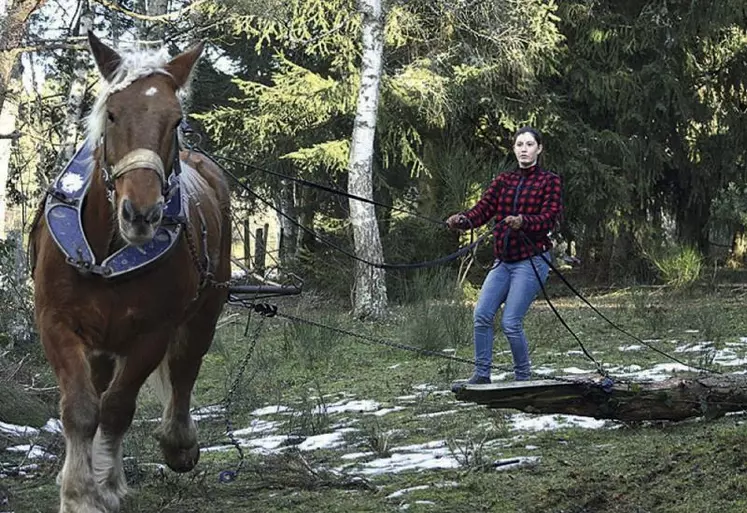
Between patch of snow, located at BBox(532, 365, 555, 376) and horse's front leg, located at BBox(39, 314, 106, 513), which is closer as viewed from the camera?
horse's front leg, located at BBox(39, 314, 106, 513)

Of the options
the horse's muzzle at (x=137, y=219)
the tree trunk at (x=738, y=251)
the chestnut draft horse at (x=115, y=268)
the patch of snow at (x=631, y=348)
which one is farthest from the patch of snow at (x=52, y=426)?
the tree trunk at (x=738, y=251)

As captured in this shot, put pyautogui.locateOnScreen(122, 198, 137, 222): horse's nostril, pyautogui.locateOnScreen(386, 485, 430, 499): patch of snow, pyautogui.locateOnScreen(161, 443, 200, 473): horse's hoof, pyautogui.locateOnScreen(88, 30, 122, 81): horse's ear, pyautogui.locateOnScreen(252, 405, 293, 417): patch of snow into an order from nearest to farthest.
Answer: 1. pyautogui.locateOnScreen(122, 198, 137, 222): horse's nostril
2. pyautogui.locateOnScreen(88, 30, 122, 81): horse's ear
3. pyautogui.locateOnScreen(386, 485, 430, 499): patch of snow
4. pyautogui.locateOnScreen(161, 443, 200, 473): horse's hoof
5. pyautogui.locateOnScreen(252, 405, 293, 417): patch of snow

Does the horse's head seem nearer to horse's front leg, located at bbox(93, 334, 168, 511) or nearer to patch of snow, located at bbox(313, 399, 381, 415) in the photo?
horse's front leg, located at bbox(93, 334, 168, 511)

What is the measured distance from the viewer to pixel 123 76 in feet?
11.7

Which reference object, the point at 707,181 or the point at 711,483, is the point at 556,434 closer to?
the point at 711,483

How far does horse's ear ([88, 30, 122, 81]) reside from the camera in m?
3.65

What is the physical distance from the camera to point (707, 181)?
16.7 metres

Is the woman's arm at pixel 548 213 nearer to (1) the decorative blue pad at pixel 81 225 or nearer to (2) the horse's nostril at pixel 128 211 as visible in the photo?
(1) the decorative blue pad at pixel 81 225

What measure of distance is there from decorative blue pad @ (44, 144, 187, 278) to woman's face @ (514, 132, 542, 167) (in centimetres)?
244

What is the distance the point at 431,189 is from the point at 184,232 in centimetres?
1201

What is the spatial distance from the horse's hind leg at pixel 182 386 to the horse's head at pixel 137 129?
4.92 feet

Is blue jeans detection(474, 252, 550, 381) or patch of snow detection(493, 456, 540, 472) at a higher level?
blue jeans detection(474, 252, 550, 381)

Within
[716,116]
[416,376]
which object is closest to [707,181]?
[716,116]

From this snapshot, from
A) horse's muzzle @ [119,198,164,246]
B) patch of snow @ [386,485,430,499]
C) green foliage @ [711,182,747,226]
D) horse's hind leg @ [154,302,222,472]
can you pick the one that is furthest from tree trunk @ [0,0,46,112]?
green foliage @ [711,182,747,226]
